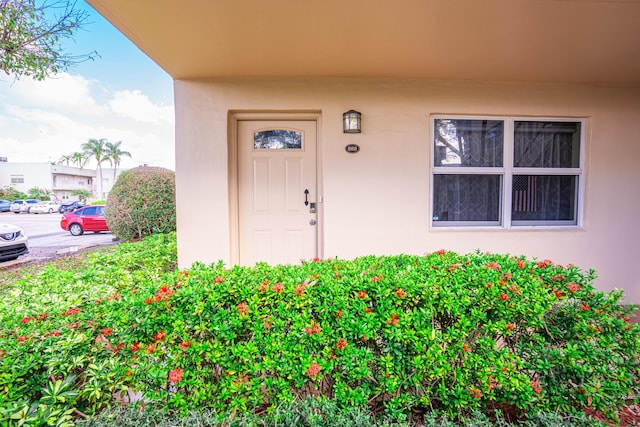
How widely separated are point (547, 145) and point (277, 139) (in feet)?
11.8

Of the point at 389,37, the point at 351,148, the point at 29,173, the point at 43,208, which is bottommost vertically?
the point at 43,208

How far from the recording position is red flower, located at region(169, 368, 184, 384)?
4.68 ft

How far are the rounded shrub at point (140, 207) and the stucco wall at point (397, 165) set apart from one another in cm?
393

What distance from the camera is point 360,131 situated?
3404mm

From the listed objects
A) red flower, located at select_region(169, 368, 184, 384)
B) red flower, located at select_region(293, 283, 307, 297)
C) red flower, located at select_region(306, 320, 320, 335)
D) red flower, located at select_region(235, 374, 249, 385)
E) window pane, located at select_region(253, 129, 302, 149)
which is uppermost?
window pane, located at select_region(253, 129, 302, 149)

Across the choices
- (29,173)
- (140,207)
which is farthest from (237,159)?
(29,173)

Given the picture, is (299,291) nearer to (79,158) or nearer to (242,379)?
(242,379)

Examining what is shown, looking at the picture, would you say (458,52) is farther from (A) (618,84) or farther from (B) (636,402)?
(B) (636,402)

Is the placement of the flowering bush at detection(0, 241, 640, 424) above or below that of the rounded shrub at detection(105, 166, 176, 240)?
below

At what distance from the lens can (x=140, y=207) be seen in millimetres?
6625

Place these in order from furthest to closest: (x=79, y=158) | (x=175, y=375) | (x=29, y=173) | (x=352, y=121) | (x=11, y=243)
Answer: (x=79, y=158) < (x=29, y=173) < (x=11, y=243) < (x=352, y=121) < (x=175, y=375)

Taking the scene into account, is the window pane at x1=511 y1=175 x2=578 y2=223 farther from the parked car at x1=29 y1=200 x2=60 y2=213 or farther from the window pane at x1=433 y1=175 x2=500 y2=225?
the parked car at x1=29 y1=200 x2=60 y2=213

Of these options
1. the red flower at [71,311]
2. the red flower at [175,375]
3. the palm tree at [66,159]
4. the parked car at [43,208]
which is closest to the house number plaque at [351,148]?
the red flower at [175,375]

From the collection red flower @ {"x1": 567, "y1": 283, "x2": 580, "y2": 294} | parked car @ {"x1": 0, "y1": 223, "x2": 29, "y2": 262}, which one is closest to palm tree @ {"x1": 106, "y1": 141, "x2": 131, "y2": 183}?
parked car @ {"x1": 0, "y1": 223, "x2": 29, "y2": 262}
